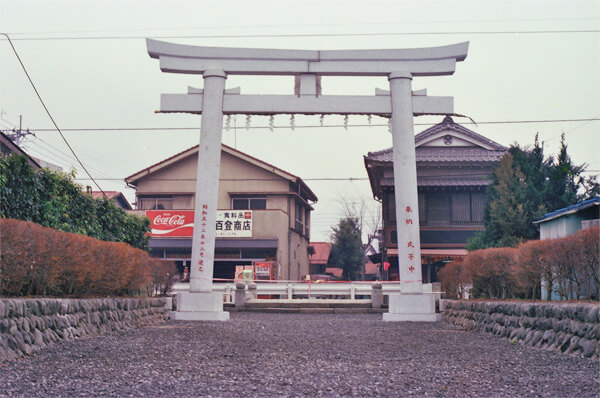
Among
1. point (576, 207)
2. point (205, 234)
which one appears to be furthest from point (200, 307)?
point (576, 207)

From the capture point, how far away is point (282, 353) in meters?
7.64

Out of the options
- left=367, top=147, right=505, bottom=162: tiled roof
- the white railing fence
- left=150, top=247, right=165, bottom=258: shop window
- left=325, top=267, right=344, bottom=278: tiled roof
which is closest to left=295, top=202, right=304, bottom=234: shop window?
left=367, top=147, right=505, bottom=162: tiled roof

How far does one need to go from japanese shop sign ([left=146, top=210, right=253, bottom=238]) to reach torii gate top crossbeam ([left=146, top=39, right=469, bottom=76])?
14752mm

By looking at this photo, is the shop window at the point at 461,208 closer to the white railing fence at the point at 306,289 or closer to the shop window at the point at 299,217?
the white railing fence at the point at 306,289

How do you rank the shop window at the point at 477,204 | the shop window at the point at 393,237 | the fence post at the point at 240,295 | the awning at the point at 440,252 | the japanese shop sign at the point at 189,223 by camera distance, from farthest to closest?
the japanese shop sign at the point at 189,223, the shop window at the point at 393,237, the shop window at the point at 477,204, the awning at the point at 440,252, the fence post at the point at 240,295

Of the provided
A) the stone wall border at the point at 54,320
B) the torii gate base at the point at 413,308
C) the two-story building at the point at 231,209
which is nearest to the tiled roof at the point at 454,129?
the two-story building at the point at 231,209

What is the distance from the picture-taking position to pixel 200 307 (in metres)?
14.3

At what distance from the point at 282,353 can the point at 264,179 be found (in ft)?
78.1

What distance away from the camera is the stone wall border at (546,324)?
680 cm

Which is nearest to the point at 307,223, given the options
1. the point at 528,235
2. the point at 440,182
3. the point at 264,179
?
the point at 264,179

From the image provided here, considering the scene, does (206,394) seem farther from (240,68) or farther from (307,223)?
(307,223)

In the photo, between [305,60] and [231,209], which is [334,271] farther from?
[305,60]

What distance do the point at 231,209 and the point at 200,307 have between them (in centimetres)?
1580

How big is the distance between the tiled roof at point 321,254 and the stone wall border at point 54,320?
37792mm
